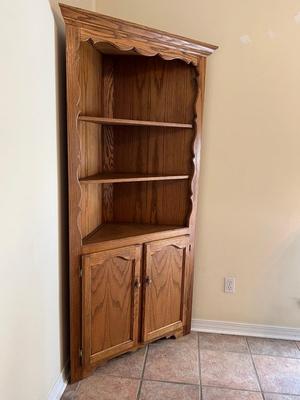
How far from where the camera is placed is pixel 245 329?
248 cm

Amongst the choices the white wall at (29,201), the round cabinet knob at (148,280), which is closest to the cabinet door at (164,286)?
the round cabinet knob at (148,280)

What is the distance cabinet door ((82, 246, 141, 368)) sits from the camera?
1.88 m

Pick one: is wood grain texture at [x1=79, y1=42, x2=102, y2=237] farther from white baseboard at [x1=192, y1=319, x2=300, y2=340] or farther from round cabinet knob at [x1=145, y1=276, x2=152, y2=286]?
white baseboard at [x1=192, y1=319, x2=300, y2=340]

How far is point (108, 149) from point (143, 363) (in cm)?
141

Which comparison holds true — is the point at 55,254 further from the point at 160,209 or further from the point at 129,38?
the point at 129,38

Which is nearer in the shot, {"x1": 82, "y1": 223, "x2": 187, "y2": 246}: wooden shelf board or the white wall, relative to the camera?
the white wall

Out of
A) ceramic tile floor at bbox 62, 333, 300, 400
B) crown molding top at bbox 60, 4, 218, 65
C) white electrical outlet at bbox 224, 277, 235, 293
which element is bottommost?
ceramic tile floor at bbox 62, 333, 300, 400

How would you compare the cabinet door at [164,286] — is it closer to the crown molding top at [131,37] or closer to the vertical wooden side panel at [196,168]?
the vertical wooden side panel at [196,168]

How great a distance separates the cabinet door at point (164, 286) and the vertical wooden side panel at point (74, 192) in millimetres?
445

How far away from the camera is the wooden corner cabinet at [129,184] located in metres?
1.82

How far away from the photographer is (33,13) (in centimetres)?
135

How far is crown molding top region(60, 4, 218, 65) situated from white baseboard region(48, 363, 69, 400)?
5.85ft

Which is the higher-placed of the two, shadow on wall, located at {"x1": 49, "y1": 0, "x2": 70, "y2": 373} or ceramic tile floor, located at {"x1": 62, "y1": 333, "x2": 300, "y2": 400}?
shadow on wall, located at {"x1": 49, "y1": 0, "x2": 70, "y2": 373}

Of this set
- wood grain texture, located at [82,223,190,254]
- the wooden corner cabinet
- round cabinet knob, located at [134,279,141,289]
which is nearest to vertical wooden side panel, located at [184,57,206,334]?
the wooden corner cabinet
